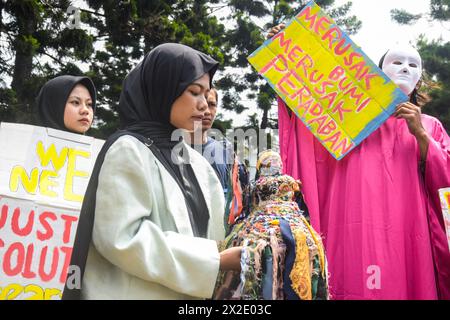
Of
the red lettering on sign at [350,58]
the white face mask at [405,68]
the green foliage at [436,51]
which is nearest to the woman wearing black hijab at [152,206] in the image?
the red lettering on sign at [350,58]

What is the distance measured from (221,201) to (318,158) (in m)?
1.49

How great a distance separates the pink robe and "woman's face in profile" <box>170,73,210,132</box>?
1459mm

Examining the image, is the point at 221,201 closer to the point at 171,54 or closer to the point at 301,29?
the point at 171,54

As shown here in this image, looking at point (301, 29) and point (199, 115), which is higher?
point (301, 29)

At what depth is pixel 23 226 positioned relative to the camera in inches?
83.2

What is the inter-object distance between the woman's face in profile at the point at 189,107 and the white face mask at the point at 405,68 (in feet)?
5.77

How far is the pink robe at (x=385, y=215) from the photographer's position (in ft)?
8.86

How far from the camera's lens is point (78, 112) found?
2.90 metres

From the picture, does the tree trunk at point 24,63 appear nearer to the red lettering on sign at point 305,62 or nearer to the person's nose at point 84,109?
the person's nose at point 84,109

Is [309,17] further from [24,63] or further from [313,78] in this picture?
[24,63]

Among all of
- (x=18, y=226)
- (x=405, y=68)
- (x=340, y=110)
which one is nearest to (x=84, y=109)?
(x=18, y=226)

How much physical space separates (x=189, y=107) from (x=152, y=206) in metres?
0.35
